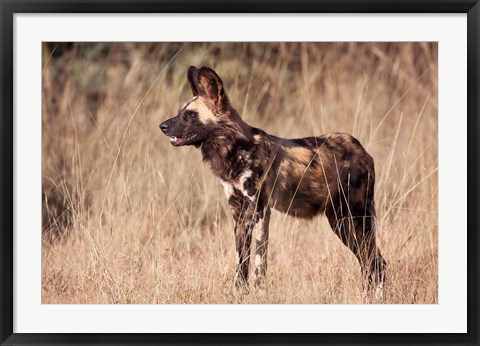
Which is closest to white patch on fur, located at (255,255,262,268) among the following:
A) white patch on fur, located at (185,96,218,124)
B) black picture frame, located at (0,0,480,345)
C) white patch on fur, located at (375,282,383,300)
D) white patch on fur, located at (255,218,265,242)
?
white patch on fur, located at (255,218,265,242)

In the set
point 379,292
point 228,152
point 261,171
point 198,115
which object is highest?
point 198,115

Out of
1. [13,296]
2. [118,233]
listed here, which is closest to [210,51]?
[118,233]

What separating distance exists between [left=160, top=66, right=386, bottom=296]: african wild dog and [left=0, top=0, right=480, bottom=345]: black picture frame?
2.22 ft

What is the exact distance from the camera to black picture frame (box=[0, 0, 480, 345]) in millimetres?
5062

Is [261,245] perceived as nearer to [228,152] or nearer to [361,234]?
[228,152]

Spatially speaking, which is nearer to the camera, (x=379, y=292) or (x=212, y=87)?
(x=212, y=87)

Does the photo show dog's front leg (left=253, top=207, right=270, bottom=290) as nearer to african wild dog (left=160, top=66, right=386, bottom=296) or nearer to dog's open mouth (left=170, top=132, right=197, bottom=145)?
african wild dog (left=160, top=66, right=386, bottom=296)

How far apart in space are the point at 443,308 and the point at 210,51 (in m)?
5.30

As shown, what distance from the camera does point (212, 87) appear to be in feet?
18.6

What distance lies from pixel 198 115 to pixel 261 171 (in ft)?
2.06

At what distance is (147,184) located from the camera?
755 cm
